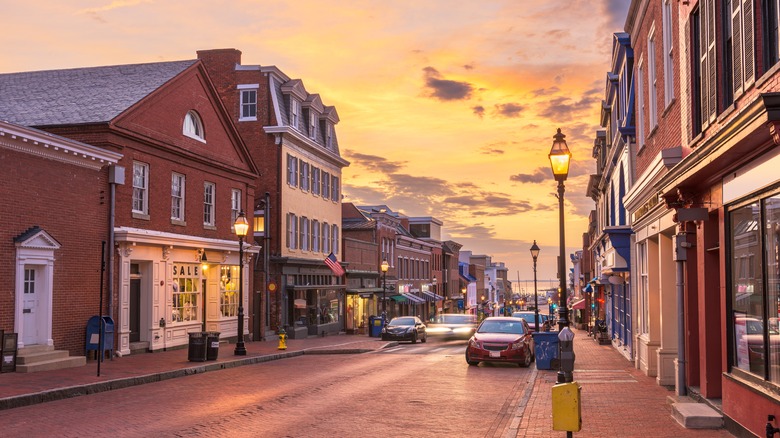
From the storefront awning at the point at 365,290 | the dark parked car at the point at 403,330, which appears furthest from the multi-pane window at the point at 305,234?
the storefront awning at the point at 365,290

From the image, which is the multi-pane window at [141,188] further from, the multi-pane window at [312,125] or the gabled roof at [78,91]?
the multi-pane window at [312,125]

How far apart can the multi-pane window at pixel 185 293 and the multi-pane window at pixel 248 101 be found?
1242cm

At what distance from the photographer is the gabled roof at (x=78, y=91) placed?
25328mm

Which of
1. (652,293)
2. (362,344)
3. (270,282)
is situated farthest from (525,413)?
(270,282)

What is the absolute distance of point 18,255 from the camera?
20438 mm

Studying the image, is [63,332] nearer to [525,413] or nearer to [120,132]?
[120,132]

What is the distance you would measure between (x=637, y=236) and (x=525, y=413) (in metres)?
8.77

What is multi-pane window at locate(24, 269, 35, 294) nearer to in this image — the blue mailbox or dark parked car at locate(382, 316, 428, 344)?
the blue mailbox

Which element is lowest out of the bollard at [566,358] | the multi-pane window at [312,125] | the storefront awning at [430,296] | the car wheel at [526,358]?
the car wheel at [526,358]

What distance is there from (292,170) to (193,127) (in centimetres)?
1137

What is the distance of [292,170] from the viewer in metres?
41.9

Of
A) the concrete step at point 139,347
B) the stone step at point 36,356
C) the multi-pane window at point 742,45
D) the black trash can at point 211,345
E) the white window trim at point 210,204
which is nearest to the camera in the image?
the multi-pane window at point 742,45

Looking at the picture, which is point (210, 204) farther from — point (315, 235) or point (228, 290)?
point (315, 235)

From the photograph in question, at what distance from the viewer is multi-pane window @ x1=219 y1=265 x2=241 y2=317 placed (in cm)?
3331
